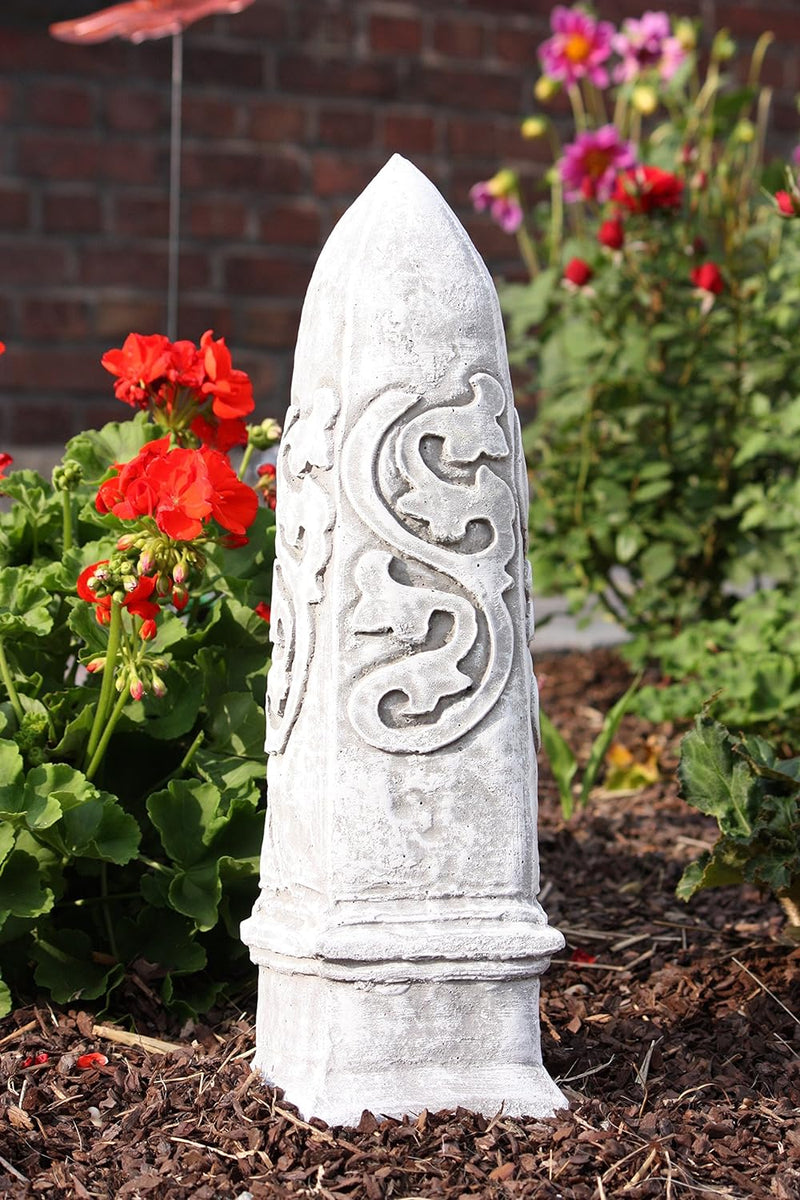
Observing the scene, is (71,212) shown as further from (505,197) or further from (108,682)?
(108,682)

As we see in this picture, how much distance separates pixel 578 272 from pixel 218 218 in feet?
5.30

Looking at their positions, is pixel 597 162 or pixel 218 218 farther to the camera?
pixel 218 218

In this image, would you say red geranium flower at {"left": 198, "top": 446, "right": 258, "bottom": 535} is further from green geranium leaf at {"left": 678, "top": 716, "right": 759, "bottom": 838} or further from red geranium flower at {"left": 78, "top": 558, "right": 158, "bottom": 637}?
green geranium leaf at {"left": 678, "top": 716, "right": 759, "bottom": 838}

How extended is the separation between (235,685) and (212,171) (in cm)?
302

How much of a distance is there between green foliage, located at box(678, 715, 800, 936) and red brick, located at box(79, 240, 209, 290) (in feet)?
10.2

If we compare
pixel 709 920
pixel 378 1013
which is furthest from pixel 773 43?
pixel 378 1013

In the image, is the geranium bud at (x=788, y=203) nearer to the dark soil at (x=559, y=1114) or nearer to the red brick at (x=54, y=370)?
the dark soil at (x=559, y=1114)

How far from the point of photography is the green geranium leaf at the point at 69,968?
7.05 feet

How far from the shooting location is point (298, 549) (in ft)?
6.29

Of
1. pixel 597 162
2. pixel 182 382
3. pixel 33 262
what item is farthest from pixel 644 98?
pixel 182 382

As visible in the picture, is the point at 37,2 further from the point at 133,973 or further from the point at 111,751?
the point at 133,973

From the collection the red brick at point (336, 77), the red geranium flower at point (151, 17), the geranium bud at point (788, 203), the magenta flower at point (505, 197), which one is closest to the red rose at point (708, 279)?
the magenta flower at point (505, 197)

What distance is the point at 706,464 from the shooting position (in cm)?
406

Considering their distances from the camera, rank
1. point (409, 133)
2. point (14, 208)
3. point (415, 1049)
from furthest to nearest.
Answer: point (409, 133) → point (14, 208) → point (415, 1049)
